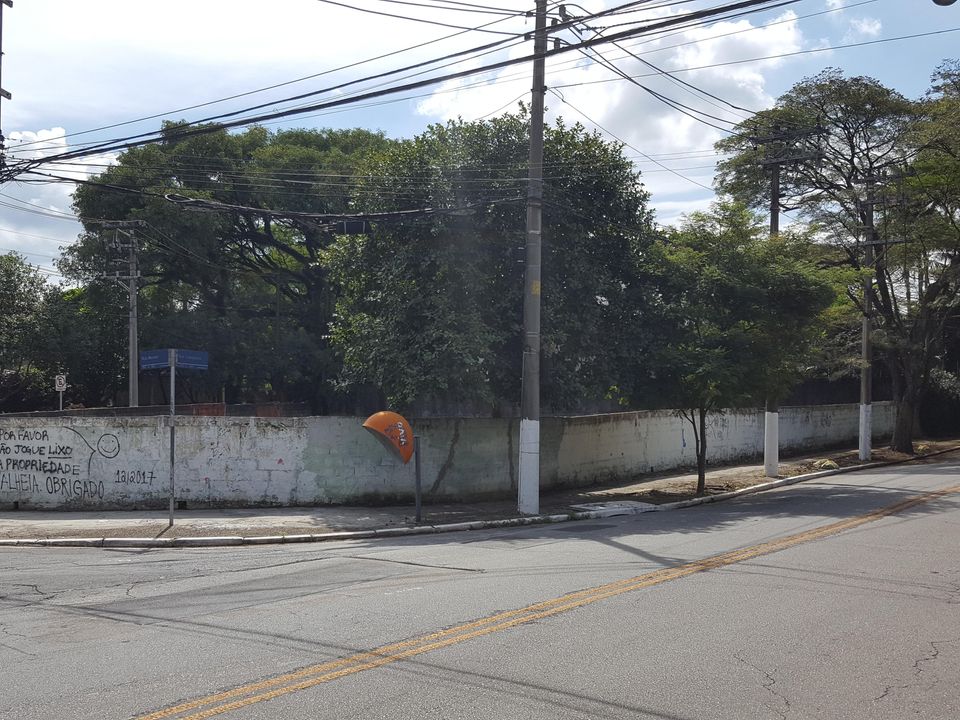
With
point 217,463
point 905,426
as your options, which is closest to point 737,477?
point 905,426

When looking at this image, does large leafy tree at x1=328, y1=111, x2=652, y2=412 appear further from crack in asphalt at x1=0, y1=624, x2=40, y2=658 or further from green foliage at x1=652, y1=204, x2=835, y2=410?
crack in asphalt at x1=0, y1=624, x2=40, y2=658

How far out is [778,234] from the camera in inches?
854

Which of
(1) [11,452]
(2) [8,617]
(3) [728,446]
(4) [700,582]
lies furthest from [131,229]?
(4) [700,582]

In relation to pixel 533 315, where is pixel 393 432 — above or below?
below

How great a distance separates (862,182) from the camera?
30938 millimetres

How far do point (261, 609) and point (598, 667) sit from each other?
3576 mm

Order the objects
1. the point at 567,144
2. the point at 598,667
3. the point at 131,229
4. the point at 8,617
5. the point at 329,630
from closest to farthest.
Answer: the point at 598,667 → the point at 329,630 → the point at 8,617 → the point at 567,144 → the point at 131,229

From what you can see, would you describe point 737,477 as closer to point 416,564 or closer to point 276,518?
point 276,518

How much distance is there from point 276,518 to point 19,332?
24849 mm

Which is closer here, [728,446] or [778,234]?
[778,234]

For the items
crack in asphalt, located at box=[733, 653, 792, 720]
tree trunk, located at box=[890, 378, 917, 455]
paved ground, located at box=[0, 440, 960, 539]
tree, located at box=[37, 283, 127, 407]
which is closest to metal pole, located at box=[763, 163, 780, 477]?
paved ground, located at box=[0, 440, 960, 539]

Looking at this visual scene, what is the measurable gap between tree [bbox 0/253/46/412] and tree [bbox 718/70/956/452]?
28.5 metres

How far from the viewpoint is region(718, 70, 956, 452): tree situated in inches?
1216

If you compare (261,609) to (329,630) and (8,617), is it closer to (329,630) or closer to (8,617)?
(329,630)
